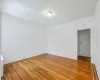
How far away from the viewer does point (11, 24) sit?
416 centimetres

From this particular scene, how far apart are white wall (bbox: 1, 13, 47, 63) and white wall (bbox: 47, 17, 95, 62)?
3.54 feet

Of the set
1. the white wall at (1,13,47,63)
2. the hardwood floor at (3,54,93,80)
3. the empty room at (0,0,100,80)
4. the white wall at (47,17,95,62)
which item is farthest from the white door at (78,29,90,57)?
the white wall at (1,13,47,63)

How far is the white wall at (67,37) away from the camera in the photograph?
379 centimetres

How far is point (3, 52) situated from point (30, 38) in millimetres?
1912

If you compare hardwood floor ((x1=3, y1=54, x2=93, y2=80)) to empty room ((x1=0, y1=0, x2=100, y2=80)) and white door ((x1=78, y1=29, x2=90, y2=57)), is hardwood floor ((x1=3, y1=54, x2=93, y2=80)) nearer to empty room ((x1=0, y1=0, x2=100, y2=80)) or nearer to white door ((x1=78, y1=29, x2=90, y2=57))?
empty room ((x1=0, y1=0, x2=100, y2=80))

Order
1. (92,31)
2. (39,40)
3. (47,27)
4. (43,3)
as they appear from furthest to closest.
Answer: (47,27), (39,40), (92,31), (43,3)

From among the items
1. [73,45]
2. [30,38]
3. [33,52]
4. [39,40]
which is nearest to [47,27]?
[39,40]

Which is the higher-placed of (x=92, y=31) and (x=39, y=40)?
(x=92, y=31)

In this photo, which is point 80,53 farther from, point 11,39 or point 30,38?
point 11,39

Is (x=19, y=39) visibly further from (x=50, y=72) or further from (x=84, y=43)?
(x=84, y=43)

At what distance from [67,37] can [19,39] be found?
3.21 m

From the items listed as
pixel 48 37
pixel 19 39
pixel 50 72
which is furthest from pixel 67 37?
pixel 19 39

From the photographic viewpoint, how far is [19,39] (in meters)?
4.53

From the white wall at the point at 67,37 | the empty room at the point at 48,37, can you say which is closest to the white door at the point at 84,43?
the empty room at the point at 48,37
